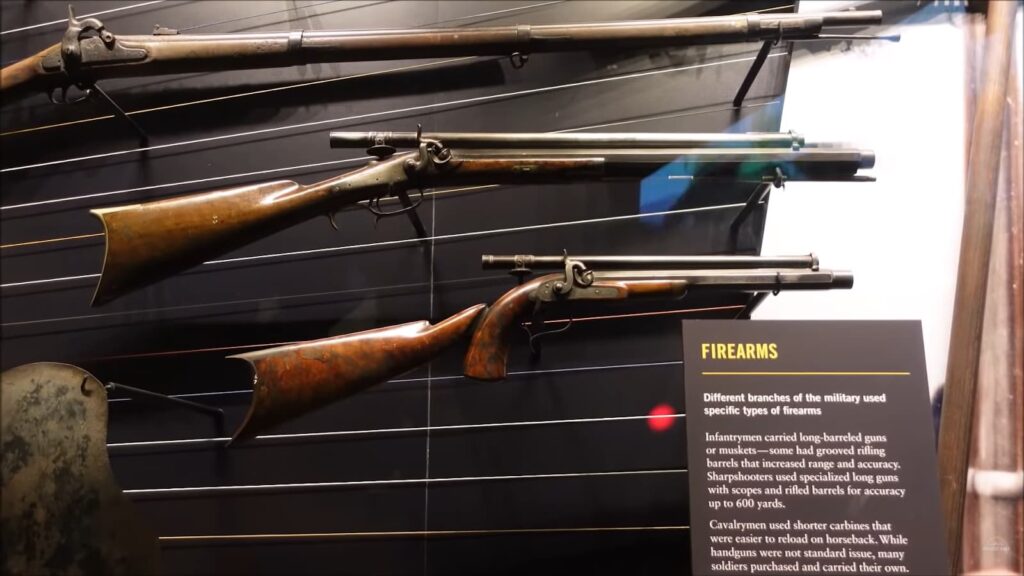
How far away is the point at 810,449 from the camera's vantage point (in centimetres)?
174

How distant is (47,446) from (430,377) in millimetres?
1103

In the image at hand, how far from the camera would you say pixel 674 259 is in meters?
2.18

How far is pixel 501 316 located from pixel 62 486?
47.7 inches

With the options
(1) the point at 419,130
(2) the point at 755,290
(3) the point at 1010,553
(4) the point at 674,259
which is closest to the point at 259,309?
(1) the point at 419,130

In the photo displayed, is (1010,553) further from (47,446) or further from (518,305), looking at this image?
Result: (47,446)

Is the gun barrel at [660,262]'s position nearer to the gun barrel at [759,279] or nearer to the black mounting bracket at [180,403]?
the gun barrel at [759,279]

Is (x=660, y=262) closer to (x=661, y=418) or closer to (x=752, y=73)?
(x=661, y=418)

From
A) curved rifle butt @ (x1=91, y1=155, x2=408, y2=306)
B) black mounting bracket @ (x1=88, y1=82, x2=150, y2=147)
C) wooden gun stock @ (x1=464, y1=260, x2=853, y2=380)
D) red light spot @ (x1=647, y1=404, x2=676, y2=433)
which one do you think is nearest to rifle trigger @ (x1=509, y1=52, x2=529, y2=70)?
curved rifle butt @ (x1=91, y1=155, x2=408, y2=306)

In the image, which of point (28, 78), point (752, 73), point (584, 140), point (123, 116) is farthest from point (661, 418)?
point (28, 78)

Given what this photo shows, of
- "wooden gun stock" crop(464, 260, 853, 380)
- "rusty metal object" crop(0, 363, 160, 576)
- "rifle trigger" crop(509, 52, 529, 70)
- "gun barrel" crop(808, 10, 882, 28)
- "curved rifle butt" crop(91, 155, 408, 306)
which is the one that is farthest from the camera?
"rifle trigger" crop(509, 52, 529, 70)

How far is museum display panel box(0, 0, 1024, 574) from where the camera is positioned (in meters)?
2.17

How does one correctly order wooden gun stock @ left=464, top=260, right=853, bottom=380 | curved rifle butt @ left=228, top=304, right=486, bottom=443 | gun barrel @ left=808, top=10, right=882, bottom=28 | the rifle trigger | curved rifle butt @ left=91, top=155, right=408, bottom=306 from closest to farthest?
curved rifle butt @ left=228, top=304, right=486, bottom=443, curved rifle butt @ left=91, top=155, right=408, bottom=306, wooden gun stock @ left=464, top=260, right=853, bottom=380, gun barrel @ left=808, top=10, right=882, bottom=28, the rifle trigger

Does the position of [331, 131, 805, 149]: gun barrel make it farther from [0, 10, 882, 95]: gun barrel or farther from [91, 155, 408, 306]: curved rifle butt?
[0, 10, 882, 95]: gun barrel

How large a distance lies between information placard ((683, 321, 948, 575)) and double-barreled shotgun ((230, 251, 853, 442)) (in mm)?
333
